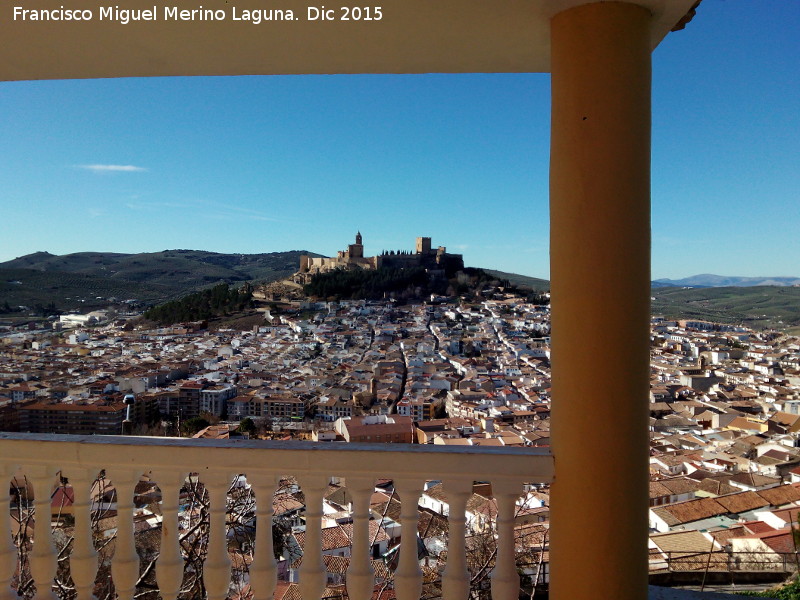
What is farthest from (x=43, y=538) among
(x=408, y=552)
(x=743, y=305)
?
(x=743, y=305)

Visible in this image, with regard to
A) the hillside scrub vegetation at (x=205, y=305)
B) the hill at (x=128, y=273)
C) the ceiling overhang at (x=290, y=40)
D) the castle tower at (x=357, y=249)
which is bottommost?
the hillside scrub vegetation at (x=205, y=305)

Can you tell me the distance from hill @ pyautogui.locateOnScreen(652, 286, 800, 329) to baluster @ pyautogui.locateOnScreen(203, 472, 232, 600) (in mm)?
5219

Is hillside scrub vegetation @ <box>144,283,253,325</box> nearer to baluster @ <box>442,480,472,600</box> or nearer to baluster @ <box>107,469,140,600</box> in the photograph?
baluster @ <box>107,469,140,600</box>

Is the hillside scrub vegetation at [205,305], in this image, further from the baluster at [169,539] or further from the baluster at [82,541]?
the baluster at [169,539]

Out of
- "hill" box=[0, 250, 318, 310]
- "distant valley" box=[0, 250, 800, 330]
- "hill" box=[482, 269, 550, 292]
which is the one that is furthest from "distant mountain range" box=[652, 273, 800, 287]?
"hill" box=[0, 250, 318, 310]

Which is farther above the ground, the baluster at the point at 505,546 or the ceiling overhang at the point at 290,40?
the ceiling overhang at the point at 290,40

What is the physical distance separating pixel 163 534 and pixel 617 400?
1.10 metres

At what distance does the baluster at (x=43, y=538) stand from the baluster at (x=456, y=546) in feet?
3.17

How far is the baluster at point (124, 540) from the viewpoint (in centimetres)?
117

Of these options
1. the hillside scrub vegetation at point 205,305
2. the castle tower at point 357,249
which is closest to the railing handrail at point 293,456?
the hillside scrub vegetation at point 205,305

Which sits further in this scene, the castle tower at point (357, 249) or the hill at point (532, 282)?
the castle tower at point (357, 249)

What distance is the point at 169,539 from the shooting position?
45.9 inches

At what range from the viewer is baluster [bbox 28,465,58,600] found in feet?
3.88

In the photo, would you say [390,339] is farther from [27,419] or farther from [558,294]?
[558,294]
